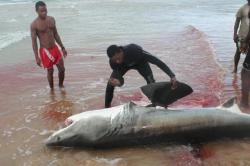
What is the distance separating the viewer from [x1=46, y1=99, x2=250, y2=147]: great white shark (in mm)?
5648

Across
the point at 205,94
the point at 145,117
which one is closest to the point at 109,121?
the point at 145,117

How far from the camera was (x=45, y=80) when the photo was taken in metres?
9.69

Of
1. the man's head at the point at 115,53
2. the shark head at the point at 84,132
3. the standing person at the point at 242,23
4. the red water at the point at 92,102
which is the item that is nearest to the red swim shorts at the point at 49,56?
the red water at the point at 92,102

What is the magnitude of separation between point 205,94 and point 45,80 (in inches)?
142

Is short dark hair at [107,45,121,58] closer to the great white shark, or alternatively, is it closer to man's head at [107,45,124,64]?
man's head at [107,45,124,64]

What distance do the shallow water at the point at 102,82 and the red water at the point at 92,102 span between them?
0.01 metres

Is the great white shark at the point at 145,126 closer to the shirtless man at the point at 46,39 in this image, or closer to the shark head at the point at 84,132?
the shark head at the point at 84,132

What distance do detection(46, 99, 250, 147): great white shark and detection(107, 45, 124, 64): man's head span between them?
74cm

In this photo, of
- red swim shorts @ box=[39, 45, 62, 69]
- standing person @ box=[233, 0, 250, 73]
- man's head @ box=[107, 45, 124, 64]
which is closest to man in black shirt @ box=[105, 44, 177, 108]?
man's head @ box=[107, 45, 124, 64]

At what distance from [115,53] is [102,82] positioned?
3331 millimetres

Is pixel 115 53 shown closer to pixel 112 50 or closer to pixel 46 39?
pixel 112 50

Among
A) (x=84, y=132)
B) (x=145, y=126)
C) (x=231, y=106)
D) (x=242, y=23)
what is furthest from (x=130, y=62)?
(x=242, y=23)

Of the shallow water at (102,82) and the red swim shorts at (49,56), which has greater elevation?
the red swim shorts at (49,56)

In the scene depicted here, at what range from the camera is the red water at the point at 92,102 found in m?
5.75
